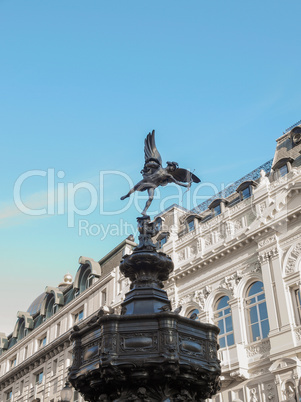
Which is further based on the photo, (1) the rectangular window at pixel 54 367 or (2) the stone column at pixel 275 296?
(1) the rectangular window at pixel 54 367

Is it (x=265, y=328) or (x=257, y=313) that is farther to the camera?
(x=257, y=313)

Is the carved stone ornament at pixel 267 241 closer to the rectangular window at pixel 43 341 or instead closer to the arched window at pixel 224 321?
the arched window at pixel 224 321

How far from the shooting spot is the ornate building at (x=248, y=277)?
24781mm

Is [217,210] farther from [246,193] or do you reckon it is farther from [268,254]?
[268,254]

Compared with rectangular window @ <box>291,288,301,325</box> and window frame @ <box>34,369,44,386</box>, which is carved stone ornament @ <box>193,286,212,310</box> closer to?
rectangular window @ <box>291,288,301,325</box>

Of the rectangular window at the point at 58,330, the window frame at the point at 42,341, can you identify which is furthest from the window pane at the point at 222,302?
the window frame at the point at 42,341

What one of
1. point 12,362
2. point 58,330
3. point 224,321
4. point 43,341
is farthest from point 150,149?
point 12,362

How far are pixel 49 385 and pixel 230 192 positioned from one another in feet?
69.7

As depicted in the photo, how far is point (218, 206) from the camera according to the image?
34781 millimetres

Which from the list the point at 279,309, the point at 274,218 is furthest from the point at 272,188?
the point at 279,309

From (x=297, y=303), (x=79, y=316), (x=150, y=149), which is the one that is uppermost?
(x=79, y=316)

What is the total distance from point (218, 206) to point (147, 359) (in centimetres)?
2740

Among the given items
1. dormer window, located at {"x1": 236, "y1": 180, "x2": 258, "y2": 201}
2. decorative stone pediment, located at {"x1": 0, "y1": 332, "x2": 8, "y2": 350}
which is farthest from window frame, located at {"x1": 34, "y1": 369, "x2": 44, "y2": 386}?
dormer window, located at {"x1": 236, "y1": 180, "x2": 258, "y2": 201}

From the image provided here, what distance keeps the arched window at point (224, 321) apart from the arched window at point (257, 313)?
4.37ft
